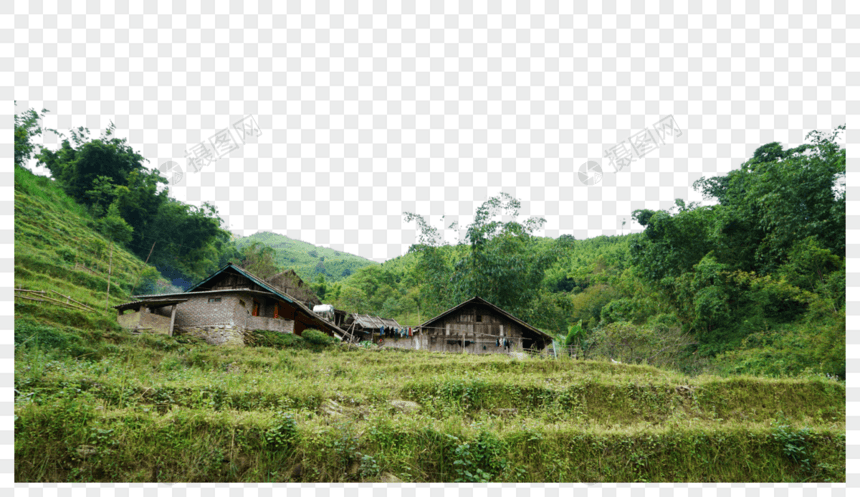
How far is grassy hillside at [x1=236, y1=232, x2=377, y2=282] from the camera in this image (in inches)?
3233

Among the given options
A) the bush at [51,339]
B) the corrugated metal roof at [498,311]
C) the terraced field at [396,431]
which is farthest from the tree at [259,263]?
the terraced field at [396,431]

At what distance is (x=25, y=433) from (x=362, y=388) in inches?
242

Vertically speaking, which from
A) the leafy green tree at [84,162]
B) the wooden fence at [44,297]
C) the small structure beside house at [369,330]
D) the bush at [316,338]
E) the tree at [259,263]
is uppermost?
the leafy green tree at [84,162]

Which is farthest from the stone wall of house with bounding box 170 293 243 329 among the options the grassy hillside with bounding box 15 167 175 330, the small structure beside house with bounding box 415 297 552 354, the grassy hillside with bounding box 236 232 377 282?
the grassy hillside with bounding box 236 232 377 282

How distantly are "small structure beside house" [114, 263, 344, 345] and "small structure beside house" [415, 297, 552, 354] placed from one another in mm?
8614

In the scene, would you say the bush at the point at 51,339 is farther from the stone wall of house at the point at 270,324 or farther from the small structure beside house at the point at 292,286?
the small structure beside house at the point at 292,286

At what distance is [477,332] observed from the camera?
84.4 ft

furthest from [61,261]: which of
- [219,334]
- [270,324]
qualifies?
[270,324]

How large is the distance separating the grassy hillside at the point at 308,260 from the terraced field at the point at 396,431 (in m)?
65.2

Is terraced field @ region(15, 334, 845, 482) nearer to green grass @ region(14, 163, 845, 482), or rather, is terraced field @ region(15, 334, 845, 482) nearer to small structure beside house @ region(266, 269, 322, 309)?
green grass @ region(14, 163, 845, 482)

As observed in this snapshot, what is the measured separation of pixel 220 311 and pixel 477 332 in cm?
1560

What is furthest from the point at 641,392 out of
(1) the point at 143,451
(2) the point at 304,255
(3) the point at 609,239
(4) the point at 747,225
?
(2) the point at 304,255

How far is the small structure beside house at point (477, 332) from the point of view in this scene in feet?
83.5

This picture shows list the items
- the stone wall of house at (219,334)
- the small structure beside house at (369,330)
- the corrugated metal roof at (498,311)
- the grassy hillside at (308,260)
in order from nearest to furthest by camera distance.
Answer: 1. the stone wall of house at (219,334)
2. the corrugated metal roof at (498,311)
3. the small structure beside house at (369,330)
4. the grassy hillside at (308,260)
